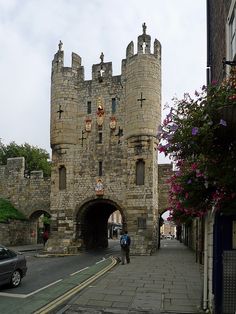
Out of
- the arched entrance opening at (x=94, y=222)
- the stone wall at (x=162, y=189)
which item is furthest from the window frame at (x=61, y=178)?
the stone wall at (x=162, y=189)

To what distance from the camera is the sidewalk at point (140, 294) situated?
9.87 meters

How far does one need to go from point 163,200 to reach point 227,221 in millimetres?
26021

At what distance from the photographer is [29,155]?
58938 millimetres

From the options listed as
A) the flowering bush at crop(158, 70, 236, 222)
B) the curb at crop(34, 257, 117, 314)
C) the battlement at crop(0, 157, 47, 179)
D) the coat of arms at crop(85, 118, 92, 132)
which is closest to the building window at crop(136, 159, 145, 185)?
the coat of arms at crop(85, 118, 92, 132)

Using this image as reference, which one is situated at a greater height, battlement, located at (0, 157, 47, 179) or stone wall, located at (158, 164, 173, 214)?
battlement, located at (0, 157, 47, 179)

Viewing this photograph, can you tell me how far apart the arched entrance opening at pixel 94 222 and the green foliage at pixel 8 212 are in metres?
6.66

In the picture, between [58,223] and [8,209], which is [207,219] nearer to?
[58,223]

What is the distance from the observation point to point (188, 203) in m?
8.21

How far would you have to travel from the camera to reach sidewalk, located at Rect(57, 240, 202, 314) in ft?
32.4

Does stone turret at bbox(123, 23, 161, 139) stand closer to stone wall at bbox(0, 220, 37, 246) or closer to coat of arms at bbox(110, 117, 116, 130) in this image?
coat of arms at bbox(110, 117, 116, 130)

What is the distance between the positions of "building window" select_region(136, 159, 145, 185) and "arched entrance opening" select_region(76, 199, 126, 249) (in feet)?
7.72

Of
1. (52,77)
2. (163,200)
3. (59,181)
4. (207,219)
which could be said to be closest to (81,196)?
(59,181)

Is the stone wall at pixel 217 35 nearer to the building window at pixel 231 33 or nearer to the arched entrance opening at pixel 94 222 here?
the building window at pixel 231 33

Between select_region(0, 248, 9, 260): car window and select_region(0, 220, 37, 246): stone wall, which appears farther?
select_region(0, 220, 37, 246): stone wall
